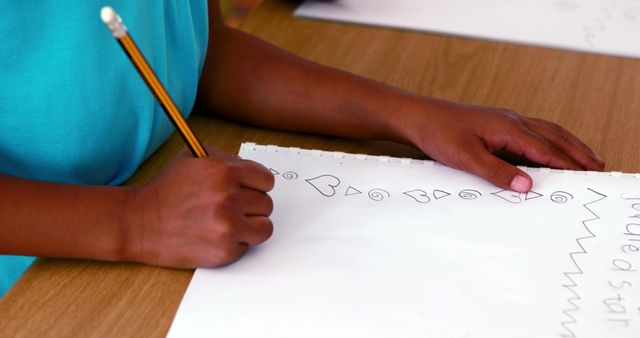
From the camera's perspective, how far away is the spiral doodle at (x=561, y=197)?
73 centimetres

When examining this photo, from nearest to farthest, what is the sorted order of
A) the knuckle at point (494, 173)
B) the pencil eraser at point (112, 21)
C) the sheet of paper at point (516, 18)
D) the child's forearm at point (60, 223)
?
1. the pencil eraser at point (112, 21)
2. the child's forearm at point (60, 223)
3. the knuckle at point (494, 173)
4. the sheet of paper at point (516, 18)

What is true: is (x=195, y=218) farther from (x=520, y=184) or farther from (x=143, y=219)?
(x=520, y=184)

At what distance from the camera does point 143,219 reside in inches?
25.9

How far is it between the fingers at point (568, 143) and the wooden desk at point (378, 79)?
0.03 meters

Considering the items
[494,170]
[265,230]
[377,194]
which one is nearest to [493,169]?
[494,170]

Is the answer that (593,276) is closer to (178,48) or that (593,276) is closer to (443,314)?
(443,314)

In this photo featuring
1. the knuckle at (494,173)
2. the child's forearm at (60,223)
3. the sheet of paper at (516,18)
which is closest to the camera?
the child's forearm at (60,223)

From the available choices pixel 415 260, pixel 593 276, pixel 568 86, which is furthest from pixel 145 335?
pixel 568 86

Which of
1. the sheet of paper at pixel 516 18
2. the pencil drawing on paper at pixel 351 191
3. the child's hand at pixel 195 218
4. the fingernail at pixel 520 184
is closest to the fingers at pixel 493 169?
the fingernail at pixel 520 184

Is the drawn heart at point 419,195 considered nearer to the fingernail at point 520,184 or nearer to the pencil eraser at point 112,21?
the fingernail at point 520,184

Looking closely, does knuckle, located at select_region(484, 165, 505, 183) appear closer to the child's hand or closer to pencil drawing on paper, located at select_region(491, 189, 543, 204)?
pencil drawing on paper, located at select_region(491, 189, 543, 204)

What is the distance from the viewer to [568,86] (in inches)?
37.4

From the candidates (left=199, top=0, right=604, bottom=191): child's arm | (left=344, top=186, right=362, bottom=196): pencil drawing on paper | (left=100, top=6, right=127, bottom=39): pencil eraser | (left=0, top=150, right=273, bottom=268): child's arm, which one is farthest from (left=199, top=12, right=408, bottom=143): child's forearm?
(left=100, top=6, right=127, bottom=39): pencil eraser

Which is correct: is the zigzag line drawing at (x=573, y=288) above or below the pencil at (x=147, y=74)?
below
